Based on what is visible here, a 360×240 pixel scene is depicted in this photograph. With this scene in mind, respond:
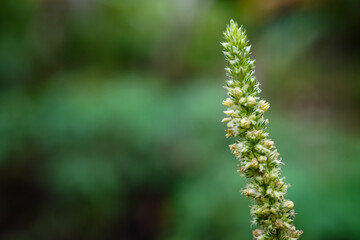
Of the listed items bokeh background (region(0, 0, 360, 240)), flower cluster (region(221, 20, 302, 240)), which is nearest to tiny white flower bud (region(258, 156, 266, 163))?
flower cluster (region(221, 20, 302, 240))

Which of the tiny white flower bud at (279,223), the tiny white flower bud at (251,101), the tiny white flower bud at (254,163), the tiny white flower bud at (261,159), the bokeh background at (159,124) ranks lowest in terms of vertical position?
the tiny white flower bud at (279,223)

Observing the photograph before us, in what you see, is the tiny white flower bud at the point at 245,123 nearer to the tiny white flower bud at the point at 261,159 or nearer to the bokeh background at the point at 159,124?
the tiny white flower bud at the point at 261,159

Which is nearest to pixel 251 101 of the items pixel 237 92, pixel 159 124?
pixel 237 92

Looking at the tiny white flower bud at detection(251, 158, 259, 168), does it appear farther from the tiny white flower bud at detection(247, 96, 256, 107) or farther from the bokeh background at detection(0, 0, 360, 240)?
the bokeh background at detection(0, 0, 360, 240)

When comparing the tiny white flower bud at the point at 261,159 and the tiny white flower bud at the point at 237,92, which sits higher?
the tiny white flower bud at the point at 237,92

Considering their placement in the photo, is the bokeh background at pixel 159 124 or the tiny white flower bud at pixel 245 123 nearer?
the tiny white flower bud at pixel 245 123

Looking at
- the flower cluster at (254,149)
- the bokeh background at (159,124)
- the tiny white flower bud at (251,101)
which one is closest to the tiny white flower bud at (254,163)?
the flower cluster at (254,149)

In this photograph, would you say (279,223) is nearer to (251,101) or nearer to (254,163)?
(254,163)

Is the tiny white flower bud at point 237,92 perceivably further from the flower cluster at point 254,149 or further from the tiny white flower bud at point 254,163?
the tiny white flower bud at point 254,163
